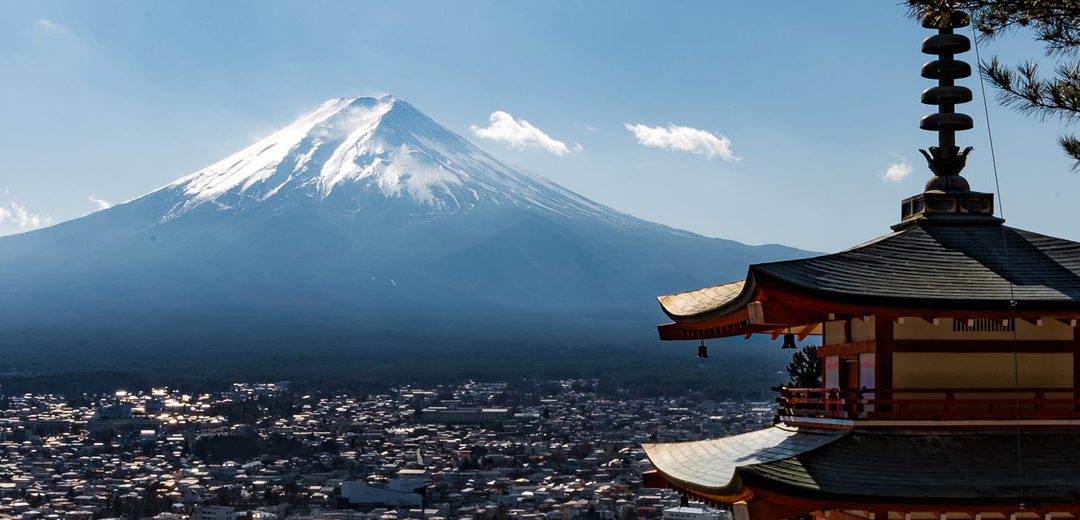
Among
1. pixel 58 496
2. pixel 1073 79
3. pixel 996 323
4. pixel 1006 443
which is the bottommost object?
pixel 58 496

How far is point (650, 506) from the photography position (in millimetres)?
70875

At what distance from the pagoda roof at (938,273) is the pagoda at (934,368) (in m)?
0.02

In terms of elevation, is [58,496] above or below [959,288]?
below

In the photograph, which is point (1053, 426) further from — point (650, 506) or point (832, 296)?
point (650, 506)

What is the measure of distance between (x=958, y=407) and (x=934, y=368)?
38 cm

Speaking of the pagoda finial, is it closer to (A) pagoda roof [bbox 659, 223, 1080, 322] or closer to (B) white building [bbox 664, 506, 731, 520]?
(A) pagoda roof [bbox 659, 223, 1080, 322]

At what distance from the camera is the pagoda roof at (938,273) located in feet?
34.6

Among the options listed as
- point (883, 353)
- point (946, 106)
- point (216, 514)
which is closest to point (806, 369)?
point (946, 106)

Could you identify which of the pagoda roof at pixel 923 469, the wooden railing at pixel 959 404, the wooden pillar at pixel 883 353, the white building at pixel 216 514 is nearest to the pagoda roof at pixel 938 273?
the wooden pillar at pixel 883 353

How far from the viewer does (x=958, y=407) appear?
36.1 ft

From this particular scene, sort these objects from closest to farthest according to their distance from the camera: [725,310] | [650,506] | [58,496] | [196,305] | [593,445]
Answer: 1. [725,310]
2. [650,506]
3. [58,496]
4. [593,445]
5. [196,305]

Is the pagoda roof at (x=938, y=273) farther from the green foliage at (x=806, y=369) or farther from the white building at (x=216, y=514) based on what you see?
the white building at (x=216, y=514)

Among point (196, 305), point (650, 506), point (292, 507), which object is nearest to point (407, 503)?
point (292, 507)

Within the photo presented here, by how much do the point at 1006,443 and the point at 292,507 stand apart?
6933cm
